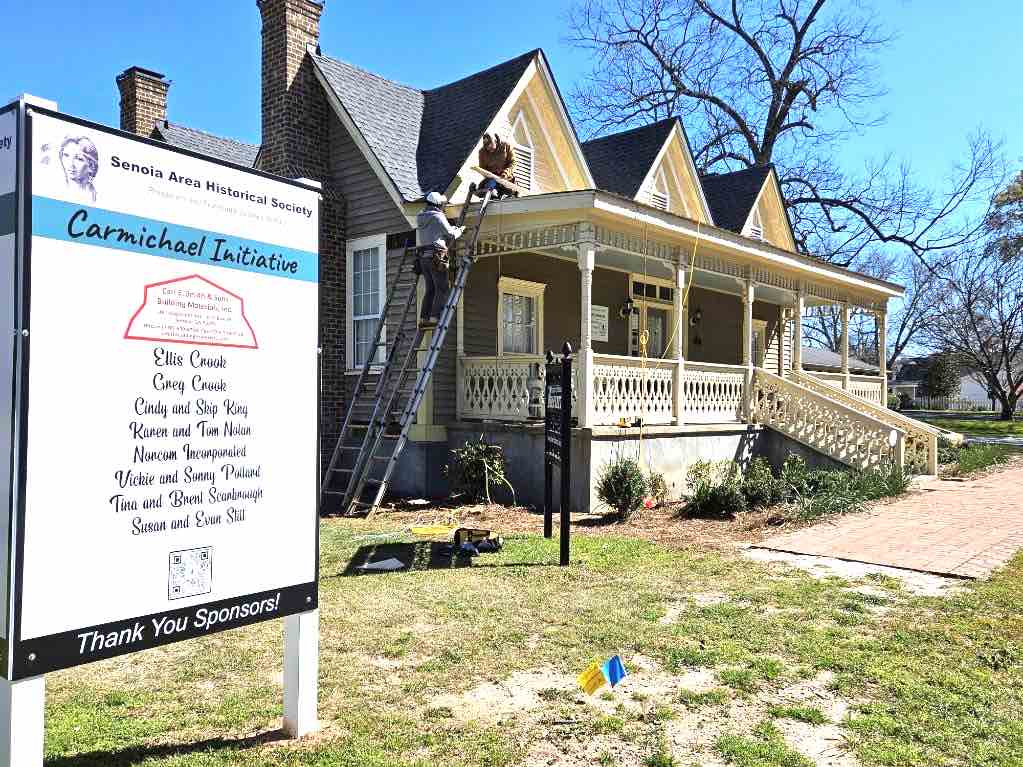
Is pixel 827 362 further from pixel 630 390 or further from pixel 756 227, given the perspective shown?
pixel 630 390

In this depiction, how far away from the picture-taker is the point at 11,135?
10.7 feet

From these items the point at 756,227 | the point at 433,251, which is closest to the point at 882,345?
the point at 756,227

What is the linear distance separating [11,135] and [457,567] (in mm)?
5931

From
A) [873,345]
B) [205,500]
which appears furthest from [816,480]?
[873,345]

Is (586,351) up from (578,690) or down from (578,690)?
up

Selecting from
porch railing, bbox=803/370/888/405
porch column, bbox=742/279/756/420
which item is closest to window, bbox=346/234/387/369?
porch column, bbox=742/279/756/420

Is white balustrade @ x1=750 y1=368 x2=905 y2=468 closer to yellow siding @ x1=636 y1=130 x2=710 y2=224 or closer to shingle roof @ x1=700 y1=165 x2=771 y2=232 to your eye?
yellow siding @ x1=636 y1=130 x2=710 y2=224

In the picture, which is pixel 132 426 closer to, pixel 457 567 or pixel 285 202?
pixel 285 202

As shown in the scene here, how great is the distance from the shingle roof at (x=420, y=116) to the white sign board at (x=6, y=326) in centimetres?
1093

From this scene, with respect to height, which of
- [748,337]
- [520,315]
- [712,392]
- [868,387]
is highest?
[520,315]

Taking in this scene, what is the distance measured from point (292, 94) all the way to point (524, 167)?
4.54m

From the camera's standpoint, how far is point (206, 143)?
20953 millimetres

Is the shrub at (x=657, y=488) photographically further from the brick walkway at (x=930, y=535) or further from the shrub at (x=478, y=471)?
the brick walkway at (x=930, y=535)

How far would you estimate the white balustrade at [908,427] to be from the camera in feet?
55.1
